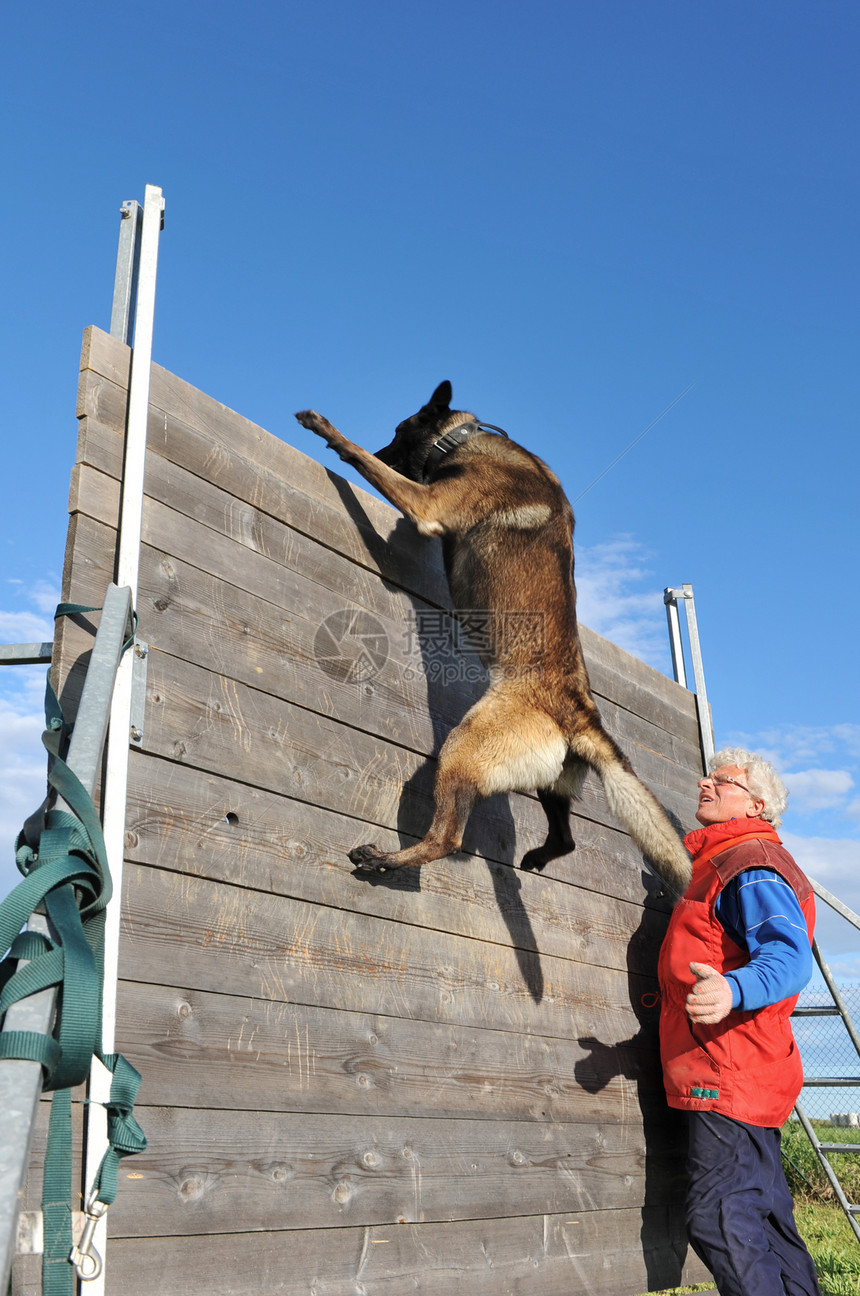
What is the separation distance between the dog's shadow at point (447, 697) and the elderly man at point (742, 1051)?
55 cm

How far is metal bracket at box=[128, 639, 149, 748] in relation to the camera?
207cm

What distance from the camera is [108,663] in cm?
134

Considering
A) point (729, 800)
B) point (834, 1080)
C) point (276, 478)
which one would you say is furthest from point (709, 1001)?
point (834, 1080)

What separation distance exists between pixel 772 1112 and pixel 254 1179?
5.92 feet

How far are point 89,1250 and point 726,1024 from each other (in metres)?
2.43

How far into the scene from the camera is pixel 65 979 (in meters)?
0.80

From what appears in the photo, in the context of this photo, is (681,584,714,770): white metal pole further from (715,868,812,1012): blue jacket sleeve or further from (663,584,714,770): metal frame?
(715,868,812,1012): blue jacket sleeve

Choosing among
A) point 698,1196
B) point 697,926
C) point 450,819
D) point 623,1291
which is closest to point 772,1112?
point 698,1196

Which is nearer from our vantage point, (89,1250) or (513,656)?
(89,1250)

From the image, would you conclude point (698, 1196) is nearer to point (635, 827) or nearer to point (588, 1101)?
point (588, 1101)

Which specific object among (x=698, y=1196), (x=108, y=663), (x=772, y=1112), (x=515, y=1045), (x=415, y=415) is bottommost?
(x=698, y=1196)

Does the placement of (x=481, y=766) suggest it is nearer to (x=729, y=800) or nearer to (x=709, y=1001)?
(x=709, y=1001)

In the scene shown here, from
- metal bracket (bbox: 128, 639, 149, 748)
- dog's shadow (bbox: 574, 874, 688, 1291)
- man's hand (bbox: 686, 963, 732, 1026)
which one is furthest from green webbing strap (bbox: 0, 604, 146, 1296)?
dog's shadow (bbox: 574, 874, 688, 1291)

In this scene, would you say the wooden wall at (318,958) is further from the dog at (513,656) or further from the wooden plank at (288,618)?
the dog at (513,656)
